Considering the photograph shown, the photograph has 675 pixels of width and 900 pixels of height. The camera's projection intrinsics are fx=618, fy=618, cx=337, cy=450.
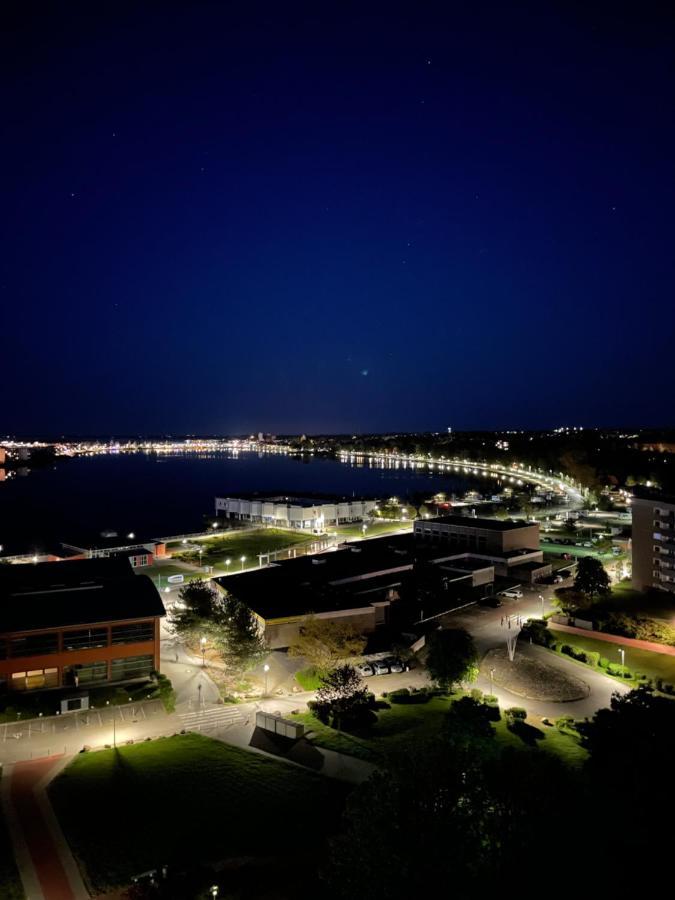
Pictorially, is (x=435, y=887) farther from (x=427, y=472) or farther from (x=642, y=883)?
(x=427, y=472)

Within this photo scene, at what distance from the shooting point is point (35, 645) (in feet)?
43.4

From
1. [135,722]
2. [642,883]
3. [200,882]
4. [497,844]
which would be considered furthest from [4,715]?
[642,883]

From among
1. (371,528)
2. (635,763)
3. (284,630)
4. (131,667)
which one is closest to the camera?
(635,763)

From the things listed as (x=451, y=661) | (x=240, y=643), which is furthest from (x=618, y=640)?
(x=240, y=643)

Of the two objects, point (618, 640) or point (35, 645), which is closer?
point (35, 645)

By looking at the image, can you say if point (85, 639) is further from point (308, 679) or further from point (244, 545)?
point (244, 545)

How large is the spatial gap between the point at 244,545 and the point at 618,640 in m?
18.2

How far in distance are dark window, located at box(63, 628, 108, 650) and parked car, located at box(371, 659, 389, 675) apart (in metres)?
6.07

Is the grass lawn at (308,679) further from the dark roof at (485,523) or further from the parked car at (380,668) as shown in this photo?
the dark roof at (485,523)

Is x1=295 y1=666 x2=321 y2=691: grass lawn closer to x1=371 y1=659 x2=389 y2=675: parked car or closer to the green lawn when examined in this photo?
x1=371 y1=659 x2=389 y2=675: parked car

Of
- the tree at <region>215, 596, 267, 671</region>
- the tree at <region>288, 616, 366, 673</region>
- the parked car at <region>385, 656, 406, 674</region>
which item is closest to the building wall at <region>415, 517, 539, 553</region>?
the parked car at <region>385, 656, 406, 674</region>

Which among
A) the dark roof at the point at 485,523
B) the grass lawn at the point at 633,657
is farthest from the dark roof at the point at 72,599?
the dark roof at the point at 485,523

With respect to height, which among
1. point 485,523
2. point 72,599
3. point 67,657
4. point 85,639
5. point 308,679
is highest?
point 72,599

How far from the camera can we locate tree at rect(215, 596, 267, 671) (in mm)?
13531
